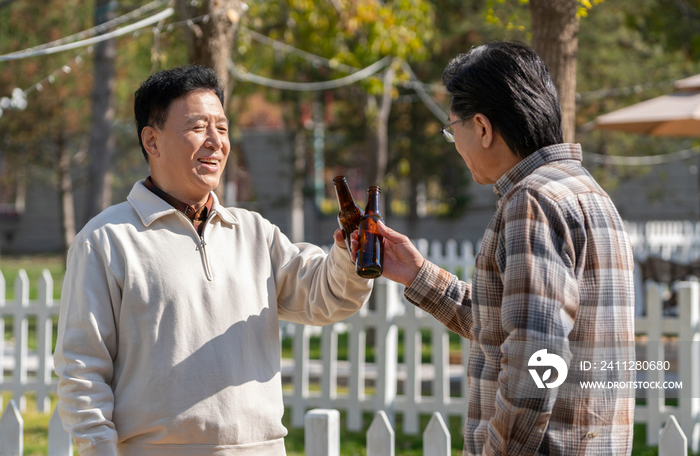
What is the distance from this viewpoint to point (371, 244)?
2.21 metres

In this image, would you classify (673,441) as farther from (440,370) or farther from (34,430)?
(34,430)

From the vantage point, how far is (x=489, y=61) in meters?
1.77

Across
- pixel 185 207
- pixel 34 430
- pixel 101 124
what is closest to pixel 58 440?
pixel 185 207

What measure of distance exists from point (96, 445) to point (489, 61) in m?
1.46

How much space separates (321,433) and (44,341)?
3.94 m

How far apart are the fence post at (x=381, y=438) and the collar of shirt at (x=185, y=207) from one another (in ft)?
3.55

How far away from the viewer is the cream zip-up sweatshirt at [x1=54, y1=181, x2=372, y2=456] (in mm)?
1950

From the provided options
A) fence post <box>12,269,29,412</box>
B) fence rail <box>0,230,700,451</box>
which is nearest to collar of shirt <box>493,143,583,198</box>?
fence rail <box>0,230,700,451</box>

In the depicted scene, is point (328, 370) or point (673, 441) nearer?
point (673, 441)

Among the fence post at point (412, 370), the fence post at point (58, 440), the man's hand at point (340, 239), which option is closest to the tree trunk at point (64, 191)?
the fence post at point (412, 370)

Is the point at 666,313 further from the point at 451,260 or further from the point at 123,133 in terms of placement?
the point at 123,133

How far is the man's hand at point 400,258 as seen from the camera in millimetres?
2230

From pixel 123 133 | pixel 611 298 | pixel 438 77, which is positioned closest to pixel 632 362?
pixel 611 298

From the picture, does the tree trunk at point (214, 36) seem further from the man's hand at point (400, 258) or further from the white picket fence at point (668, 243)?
the white picket fence at point (668, 243)
